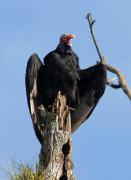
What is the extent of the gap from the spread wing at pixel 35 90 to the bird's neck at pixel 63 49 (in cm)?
51

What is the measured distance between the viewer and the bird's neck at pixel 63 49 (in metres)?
11.1

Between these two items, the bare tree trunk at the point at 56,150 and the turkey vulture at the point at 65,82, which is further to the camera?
the turkey vulture at the point at 65,82

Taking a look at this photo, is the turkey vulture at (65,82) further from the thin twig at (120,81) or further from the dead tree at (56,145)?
the dead tree at (56,145)

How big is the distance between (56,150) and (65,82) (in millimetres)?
2238

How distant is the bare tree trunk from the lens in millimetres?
8188

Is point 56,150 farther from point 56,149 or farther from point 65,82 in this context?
point 65,82

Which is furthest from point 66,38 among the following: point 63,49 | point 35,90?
point 35,90

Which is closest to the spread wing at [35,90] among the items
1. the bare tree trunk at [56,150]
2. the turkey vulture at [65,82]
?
the turkey vulture at [65,82]

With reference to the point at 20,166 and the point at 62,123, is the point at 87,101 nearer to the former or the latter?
the point at 62,123

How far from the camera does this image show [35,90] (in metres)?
10.3

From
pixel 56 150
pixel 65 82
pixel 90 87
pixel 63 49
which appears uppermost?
pixel 63 49

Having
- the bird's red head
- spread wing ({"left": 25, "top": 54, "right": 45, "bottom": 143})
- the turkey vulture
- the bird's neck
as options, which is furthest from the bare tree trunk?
the bird's red head

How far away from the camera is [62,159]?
8.35 meters

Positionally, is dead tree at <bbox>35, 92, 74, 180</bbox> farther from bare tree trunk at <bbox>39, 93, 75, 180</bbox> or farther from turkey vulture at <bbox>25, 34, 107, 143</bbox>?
turkey vulture at <bbox>25, 34, 107, 143</bbox>
